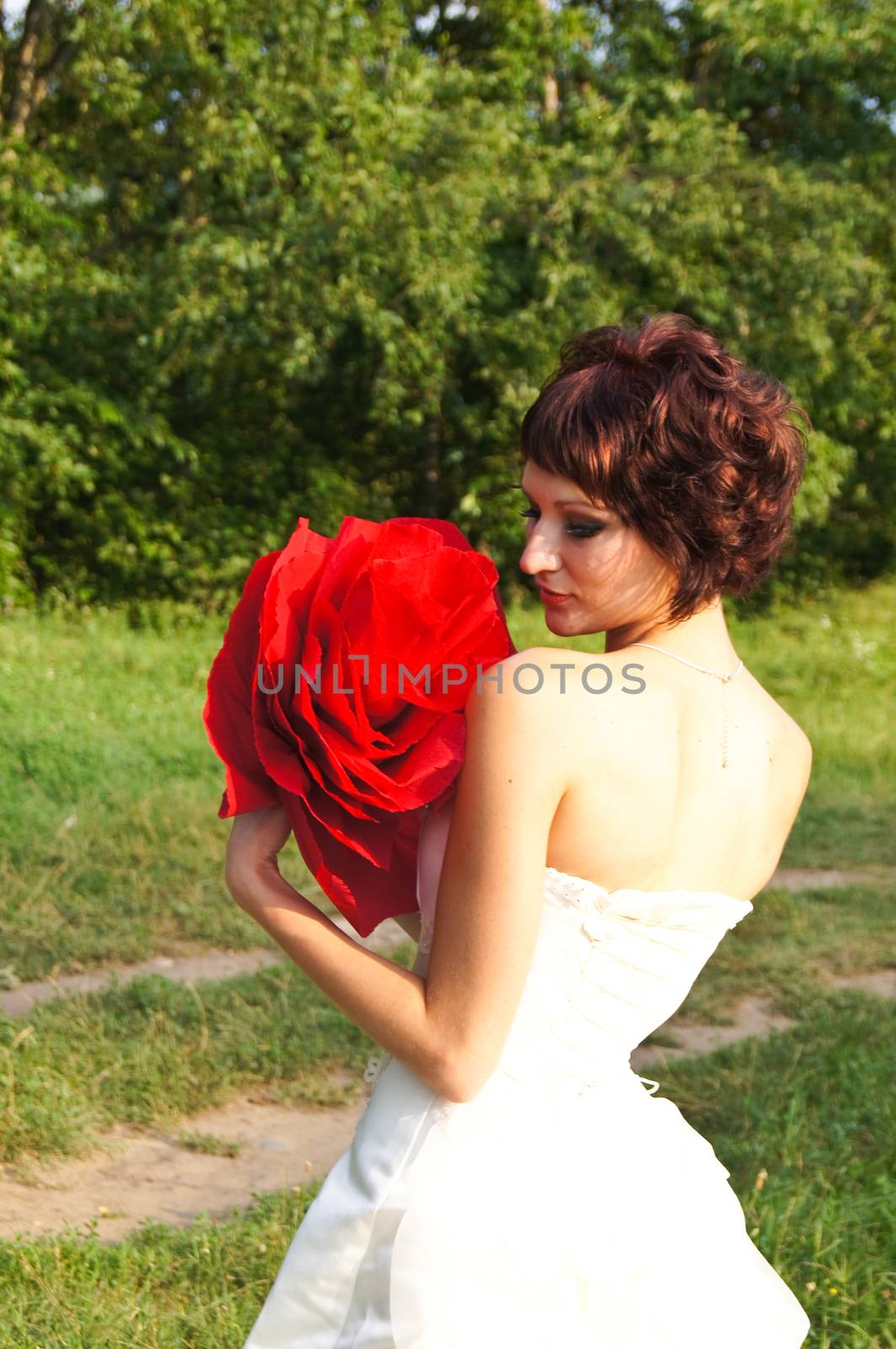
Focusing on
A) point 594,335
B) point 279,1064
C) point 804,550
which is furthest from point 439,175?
point 594,335

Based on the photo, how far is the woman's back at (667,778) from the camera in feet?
4.75

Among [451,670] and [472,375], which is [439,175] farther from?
[451,670]

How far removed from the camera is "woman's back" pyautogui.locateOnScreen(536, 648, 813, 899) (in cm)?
145

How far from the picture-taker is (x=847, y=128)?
12.5 meters

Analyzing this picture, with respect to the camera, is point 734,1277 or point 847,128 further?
point 847,128

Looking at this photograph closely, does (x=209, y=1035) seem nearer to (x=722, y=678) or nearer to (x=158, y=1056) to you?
(x=158, y=1056)

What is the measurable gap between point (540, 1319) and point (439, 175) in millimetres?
9672

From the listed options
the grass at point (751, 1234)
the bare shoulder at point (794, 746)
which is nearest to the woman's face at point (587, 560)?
the bare shoulder at point (794, 746)

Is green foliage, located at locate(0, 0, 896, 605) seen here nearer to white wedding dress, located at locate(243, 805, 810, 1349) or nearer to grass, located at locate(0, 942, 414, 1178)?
grass, located at locate(0, 942, 414, 1178)

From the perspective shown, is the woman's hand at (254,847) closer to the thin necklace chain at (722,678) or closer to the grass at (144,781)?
the thin necklace chain at (722,678)

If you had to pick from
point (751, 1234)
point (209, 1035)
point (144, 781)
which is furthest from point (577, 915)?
point (144, 781)

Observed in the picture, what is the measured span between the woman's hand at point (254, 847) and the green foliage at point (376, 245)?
893cm

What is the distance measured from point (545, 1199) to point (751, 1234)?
182 centimetres

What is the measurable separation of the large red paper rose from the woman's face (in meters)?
0.08
